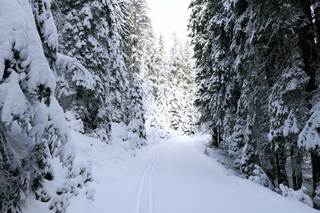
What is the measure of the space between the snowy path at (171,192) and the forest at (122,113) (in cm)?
5

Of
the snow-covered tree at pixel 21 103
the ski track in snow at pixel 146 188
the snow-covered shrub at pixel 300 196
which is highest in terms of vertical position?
the snow-covered tree at pixel 21 103

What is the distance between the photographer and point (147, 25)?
51719 millimetres

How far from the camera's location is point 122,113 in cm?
2855

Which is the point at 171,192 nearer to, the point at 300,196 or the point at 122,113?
the point at 300,196

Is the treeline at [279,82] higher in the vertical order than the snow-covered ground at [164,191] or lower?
higher

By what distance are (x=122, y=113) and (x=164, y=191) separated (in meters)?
16.9

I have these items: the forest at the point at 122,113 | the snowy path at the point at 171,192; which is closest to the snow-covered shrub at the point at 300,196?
the forest at the point at 122,113

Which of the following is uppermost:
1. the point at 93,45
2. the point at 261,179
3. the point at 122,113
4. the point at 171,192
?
the point at 93,45

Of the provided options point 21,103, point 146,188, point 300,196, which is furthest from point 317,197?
point 21,103

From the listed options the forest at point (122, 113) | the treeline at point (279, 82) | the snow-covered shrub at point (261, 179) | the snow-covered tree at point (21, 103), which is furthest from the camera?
the snow-covered shrub at point (261, 179)

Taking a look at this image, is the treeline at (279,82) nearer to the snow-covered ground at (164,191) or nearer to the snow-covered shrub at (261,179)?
the snow-covered shrub at (261,179)

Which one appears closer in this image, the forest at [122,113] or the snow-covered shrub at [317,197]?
the forest at [122,113]

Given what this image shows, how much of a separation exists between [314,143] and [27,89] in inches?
290

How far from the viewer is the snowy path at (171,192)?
9.16m
